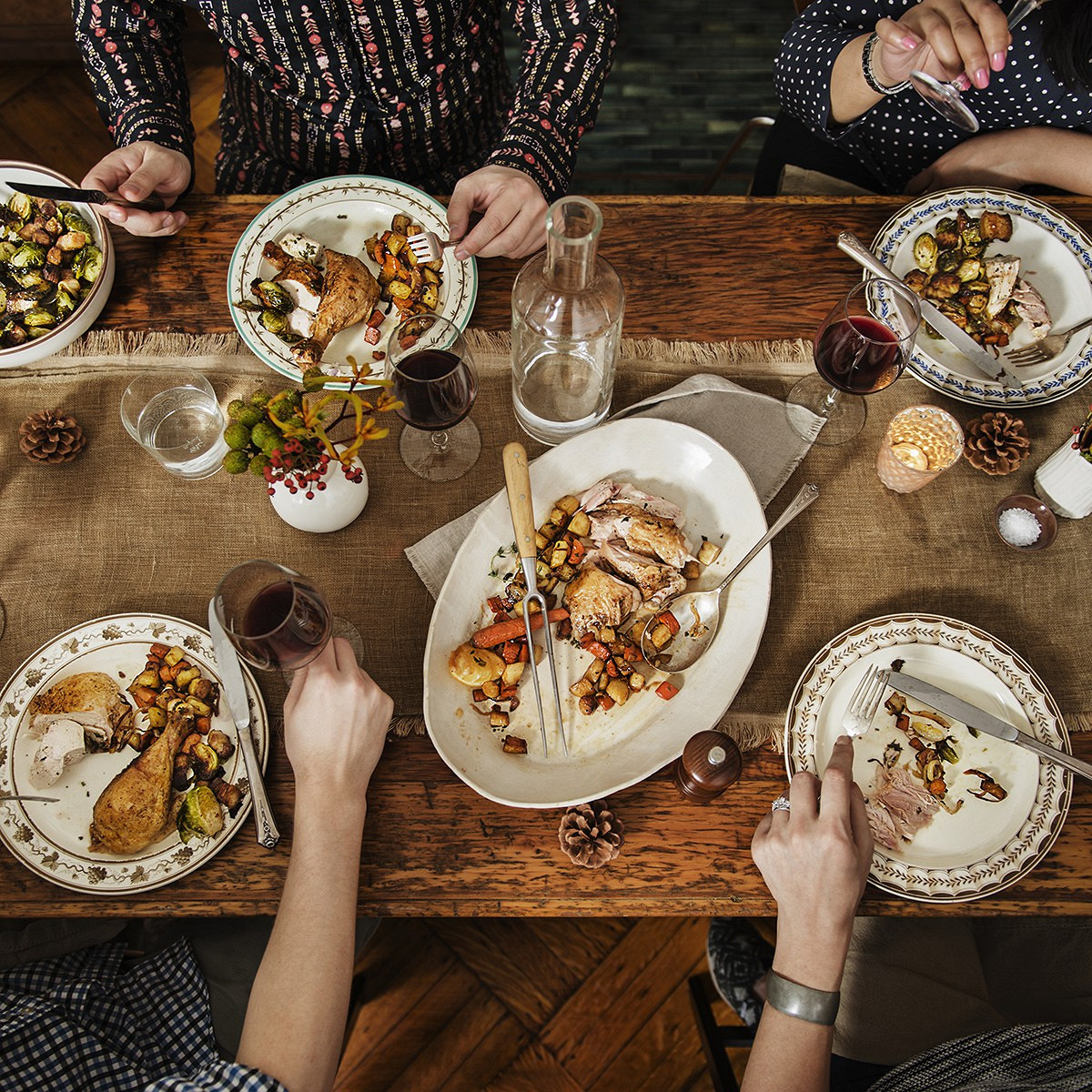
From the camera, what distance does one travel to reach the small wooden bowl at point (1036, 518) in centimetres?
128

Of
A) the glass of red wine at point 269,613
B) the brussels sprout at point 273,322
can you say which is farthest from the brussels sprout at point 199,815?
the brussels sprout at point 273,322

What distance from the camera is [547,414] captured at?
51.8 inches

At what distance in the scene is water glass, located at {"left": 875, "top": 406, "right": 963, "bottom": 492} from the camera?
1.28 meters

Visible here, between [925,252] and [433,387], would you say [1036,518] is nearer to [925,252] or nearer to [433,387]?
[925,252]

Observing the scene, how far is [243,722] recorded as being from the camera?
3.71ft

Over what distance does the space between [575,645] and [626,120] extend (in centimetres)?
239

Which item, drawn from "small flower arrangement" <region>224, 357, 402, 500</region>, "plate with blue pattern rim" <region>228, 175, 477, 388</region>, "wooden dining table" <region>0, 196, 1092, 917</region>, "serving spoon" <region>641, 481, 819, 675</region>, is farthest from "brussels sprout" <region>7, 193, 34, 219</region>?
"serving spoon" <region>641, 481, 819, 675</region>

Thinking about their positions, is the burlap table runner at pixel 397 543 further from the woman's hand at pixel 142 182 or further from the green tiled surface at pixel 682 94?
the green tiled surface at pixel 682 94

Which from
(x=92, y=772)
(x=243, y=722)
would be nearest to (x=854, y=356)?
(x=243, y=722)

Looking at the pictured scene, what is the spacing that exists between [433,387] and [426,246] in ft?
1.21

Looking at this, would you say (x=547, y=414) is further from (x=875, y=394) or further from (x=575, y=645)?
(x=875, y=394)

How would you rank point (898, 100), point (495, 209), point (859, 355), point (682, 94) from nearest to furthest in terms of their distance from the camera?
point (859, 355), point (495, 209), point (898, 100), point (682, 94)

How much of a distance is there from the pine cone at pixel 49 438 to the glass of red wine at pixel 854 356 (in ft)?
3.69

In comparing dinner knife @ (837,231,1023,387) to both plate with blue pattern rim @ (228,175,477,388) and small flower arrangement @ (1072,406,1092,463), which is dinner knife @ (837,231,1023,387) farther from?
plate with blue pattern rim @ (228,175,477,388)
